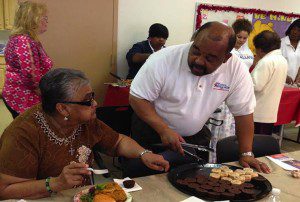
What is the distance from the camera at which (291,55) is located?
4.54 m

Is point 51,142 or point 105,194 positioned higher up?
point 51,142

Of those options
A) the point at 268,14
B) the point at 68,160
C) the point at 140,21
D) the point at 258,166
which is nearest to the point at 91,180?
the point at 68,160

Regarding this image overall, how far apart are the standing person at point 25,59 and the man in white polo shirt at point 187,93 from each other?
109cm

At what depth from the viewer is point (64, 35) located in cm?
388

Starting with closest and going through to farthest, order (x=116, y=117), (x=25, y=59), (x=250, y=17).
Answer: (x=25, y=59) → (x=116, y=117) → (x=250, y=17)

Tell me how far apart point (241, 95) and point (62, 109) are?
3.45ft

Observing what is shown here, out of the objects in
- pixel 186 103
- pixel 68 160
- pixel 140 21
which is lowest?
pixel 68 160

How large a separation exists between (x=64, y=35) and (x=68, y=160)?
107 inches

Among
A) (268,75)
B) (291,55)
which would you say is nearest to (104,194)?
(268,75)

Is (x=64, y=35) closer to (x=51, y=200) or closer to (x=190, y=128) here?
(x=190, y=128)

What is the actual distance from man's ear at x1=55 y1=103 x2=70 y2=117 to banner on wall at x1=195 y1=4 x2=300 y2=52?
3.70 meters

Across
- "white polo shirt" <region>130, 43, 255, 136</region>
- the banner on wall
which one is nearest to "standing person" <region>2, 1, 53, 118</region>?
"white polo shirt" <region>130, 43, 255, 136</region>

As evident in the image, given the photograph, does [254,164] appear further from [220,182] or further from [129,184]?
[129,184]

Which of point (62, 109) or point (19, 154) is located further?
point (62, 109)
